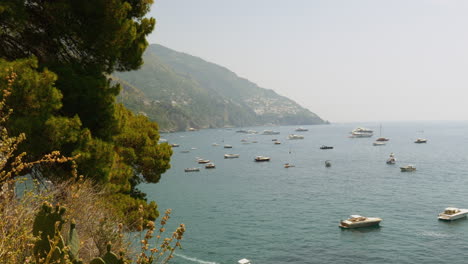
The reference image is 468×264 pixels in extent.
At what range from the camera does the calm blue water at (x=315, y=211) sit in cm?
3428

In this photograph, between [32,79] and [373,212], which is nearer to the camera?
[32,79]

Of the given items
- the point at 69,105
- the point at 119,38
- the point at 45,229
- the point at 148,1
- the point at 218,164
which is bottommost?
the point at 218,164

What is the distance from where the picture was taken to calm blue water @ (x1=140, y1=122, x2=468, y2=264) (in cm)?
3428

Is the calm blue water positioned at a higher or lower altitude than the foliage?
lower

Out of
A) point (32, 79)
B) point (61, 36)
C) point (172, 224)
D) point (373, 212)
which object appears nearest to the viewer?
point (32, 79)

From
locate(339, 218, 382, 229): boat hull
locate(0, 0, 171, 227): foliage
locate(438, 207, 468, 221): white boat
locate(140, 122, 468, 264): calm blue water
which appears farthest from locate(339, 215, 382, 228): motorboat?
locate(0, 0, 171, 227): foliage

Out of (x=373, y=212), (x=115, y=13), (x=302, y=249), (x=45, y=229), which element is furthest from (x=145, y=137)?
(x=373, y=212)

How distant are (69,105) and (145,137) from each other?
5217 millimetres

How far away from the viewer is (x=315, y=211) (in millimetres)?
49531

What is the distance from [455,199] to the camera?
180 ft

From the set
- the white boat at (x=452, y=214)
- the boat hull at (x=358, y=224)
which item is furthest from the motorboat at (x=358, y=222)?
the white boat at (x=452, y=214)

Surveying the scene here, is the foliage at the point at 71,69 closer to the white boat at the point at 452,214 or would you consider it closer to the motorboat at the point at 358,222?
the motorboat at the point at 358,222

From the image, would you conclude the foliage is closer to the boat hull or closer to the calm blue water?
the calm blue water

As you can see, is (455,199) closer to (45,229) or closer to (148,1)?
(148,1)
